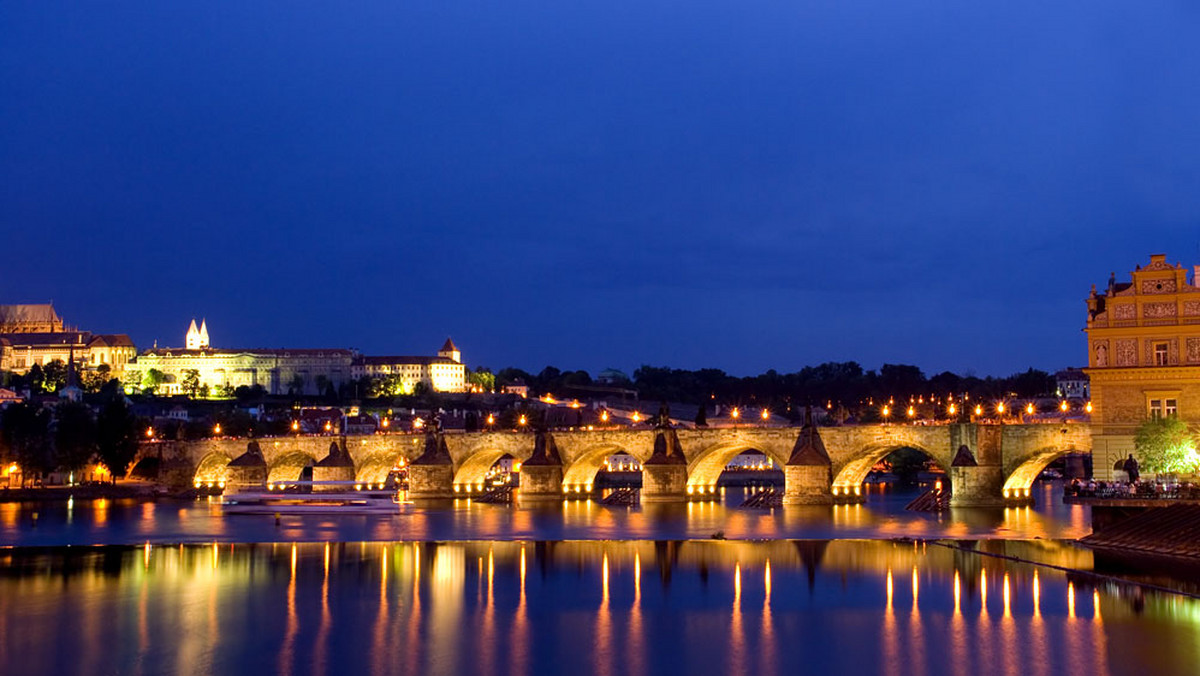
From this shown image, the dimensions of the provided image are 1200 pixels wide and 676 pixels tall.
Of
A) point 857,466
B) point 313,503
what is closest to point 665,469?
point 857,466

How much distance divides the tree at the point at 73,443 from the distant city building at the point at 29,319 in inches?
4768

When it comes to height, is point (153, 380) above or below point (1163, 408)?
above

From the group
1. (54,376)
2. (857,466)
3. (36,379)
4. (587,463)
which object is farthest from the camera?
(54,376)

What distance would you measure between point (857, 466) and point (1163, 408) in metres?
17.6

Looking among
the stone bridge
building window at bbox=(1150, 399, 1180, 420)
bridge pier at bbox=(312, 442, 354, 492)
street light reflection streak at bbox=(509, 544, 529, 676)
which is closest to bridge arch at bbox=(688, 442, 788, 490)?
the stone bridge

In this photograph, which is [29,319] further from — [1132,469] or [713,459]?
[1132,469]

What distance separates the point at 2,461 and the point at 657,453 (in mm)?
46593

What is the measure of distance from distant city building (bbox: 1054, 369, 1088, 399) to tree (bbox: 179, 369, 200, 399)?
113m

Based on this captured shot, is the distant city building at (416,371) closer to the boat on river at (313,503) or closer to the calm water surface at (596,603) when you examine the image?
the boat on river at (313,503)

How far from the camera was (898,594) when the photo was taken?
29625 millimetres

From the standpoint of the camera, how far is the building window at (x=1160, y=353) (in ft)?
136

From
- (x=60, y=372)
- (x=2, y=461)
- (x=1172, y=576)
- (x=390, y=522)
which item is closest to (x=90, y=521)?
(x=390, y=522)

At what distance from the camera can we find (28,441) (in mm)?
80875

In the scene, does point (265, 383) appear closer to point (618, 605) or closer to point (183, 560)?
point (183, 560)
